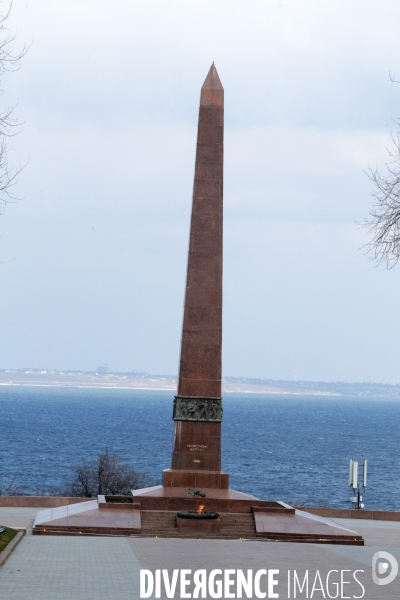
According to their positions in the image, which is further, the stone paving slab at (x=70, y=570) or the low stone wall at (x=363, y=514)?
the low stone wall at (x=363, y=514)

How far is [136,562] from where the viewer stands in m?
14.7

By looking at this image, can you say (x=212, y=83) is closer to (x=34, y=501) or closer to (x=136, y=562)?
(x=34, y=501)

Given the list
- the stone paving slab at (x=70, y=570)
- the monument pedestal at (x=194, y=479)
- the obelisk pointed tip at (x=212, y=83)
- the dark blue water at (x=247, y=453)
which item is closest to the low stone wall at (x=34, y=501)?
the monument pedestal at (x=194, y=479)

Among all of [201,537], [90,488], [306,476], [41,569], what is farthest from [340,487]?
[41,569]

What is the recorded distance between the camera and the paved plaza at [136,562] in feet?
40.1

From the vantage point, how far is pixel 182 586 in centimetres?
1269

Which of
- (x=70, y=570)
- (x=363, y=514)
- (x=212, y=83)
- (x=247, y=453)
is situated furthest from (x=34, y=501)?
(x=247, y=453)

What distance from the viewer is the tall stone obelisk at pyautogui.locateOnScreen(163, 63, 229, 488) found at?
21.7 metres

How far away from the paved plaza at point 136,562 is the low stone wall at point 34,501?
395 centimetres

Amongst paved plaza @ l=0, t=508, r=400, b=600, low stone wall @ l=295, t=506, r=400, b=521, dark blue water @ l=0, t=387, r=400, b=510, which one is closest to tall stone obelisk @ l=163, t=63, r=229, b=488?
paved plaza @ l=0, t=508, r=400, b=600

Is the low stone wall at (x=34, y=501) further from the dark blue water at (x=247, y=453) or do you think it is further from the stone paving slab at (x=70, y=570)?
the dark blue water at (x=247, y=453)

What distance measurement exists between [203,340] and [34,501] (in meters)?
6.67

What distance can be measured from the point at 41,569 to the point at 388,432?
10280cm

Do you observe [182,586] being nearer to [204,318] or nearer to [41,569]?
[41,569]
